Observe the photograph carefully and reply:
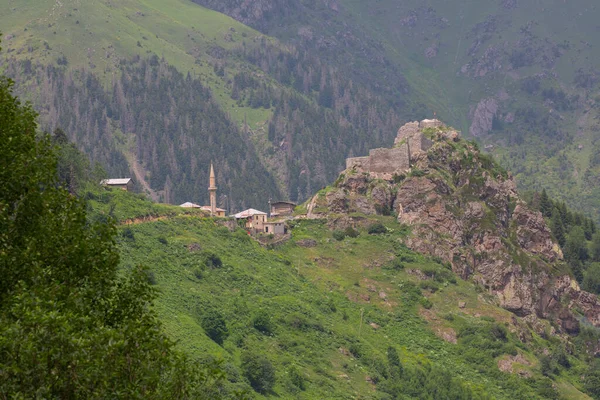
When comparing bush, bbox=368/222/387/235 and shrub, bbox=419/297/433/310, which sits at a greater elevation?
bush, bbox=368/222/387/235

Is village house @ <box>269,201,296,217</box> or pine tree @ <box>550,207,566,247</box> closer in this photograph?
village house @ <box>269,201,296,217</box>

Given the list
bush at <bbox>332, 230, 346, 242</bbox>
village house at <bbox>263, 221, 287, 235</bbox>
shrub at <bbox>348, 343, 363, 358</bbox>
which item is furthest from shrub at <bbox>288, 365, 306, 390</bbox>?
village house at <bbox>263, 221, 287, 235</bbox>

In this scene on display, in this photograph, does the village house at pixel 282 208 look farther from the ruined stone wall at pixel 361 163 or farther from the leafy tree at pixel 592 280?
the leafy tree at pixel 592 280

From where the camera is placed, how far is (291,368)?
381 ft

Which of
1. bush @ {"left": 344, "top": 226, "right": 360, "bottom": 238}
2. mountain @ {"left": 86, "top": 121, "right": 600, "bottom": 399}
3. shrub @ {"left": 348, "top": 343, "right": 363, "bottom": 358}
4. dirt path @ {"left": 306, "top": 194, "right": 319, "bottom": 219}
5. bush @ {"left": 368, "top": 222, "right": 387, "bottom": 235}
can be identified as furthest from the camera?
dirt path @ {"left": 306, "top": 194, "right": 319, "bottom": 219}

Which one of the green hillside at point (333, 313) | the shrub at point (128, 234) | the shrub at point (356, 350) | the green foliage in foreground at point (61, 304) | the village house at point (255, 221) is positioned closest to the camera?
the green foliage in foreground at point (61, 304)

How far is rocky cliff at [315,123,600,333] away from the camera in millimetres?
151375

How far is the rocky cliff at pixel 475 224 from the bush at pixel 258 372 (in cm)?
4319

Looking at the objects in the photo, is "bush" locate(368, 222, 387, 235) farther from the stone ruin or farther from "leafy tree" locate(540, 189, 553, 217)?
"leafy tree" locate(540, 189, 553, 217)

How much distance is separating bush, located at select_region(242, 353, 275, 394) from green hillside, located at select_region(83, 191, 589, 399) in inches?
12.0

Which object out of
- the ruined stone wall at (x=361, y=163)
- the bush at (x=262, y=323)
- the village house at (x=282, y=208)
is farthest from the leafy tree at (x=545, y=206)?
the bush at (x=262, y=323)

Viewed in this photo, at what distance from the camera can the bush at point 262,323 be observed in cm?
12419

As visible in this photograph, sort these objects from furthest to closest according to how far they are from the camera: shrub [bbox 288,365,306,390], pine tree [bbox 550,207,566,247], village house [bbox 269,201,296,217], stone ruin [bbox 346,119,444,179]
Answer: pine tree [bbox 550,207,566,247]
village house [bbox 269,201,296,217]
stone ruin [bbox 346,119,444,179]
shrub [bbox 288,365,306,390]

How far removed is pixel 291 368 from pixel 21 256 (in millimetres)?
77410
